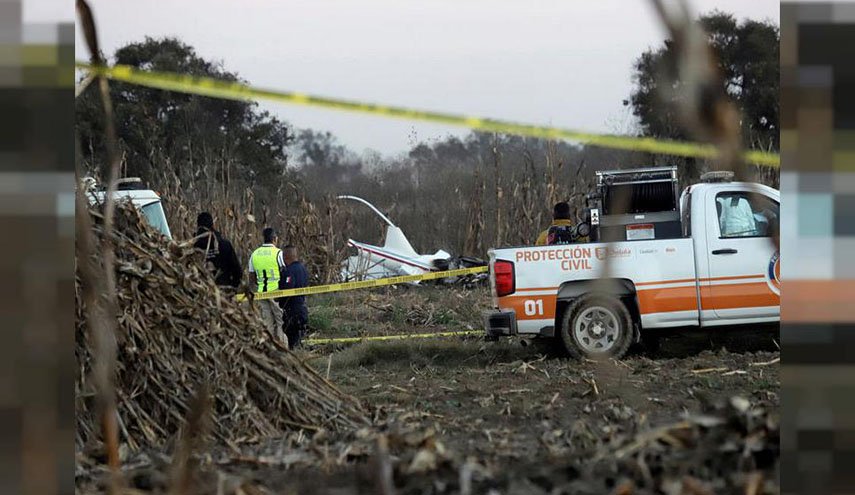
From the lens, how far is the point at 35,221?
332 cm

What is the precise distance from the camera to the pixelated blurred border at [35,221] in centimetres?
312

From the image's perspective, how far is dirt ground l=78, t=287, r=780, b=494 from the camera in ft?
10.3

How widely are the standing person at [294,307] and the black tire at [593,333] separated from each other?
352 cm

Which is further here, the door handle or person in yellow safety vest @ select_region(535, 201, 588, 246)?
person in yellow safety vest @ select_region(535, 201, 588, 246)

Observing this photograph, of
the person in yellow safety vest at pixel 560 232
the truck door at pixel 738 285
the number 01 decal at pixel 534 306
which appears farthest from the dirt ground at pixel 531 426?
the person in yellow safety vest at pixel 560 232

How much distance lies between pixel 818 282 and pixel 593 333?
760 centimetres

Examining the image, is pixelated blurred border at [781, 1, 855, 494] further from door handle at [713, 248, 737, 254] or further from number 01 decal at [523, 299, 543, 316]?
door handle at [713, 248, 737, 254]

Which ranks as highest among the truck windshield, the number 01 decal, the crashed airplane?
the truck windshield

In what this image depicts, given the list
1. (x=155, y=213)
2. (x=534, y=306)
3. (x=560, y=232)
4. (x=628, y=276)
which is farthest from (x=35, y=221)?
(x=560, y=232)

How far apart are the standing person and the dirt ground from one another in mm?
1001

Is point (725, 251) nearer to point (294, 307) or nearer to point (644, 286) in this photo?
point (644, 286)

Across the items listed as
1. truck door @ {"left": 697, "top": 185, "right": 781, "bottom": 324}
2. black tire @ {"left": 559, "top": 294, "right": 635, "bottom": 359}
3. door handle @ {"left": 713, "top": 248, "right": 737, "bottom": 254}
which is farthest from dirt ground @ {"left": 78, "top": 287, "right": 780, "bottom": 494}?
door handle @ {"left": 713, "top": 248, "right": 737, "bottom": 254}

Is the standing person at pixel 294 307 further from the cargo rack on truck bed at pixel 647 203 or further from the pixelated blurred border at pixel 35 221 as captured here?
the pixelated blurred border at pixel 35 221

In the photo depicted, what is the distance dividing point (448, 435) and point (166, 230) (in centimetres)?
735
